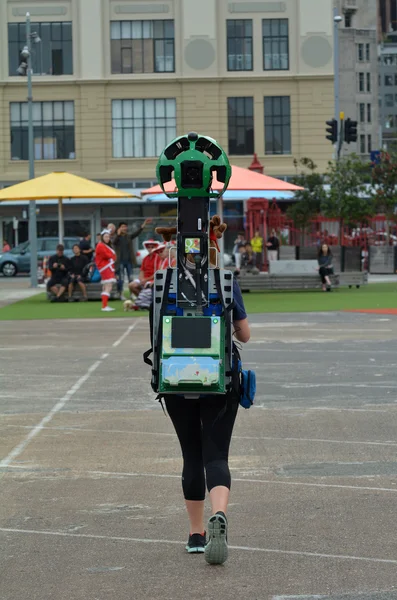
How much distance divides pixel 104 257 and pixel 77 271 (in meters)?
2.70

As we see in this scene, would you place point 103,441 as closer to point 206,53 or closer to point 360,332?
point 360,332

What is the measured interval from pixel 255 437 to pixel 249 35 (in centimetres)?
5250

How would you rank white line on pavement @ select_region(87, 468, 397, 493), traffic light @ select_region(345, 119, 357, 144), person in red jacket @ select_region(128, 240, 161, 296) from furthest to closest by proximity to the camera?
traffic light @ select_region(345, 119, 357, 144) → person in red jacket @ select_region(128, 240, 161, 296) → white line on pavement @ select_region(87, 468, 397, 493)

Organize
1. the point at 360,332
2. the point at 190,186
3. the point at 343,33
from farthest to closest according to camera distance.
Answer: the point at 343,33 → the point at 360,332 → the point at 190,186

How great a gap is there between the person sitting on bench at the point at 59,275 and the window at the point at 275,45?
104 feet

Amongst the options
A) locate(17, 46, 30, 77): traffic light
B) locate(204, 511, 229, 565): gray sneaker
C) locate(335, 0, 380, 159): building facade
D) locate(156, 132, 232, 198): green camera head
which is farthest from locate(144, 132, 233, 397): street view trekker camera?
locate(335, 0, 380, 159): building facade

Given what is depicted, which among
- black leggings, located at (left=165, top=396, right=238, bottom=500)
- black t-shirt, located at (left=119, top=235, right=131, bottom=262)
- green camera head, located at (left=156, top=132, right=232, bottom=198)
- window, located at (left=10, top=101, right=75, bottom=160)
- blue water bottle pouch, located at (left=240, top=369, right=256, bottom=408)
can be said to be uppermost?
window, located at (left=10, top=101, right=75, bottom=160)

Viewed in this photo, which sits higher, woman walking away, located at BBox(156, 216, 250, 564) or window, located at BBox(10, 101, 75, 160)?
window, located at BBox(10, 101, 75, 160)

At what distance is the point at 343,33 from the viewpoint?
115562 mm

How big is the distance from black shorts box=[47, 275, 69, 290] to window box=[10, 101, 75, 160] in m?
30.6

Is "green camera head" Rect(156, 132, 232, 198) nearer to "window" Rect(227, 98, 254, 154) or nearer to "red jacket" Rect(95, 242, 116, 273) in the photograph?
"red jacket" Rect(95, 242, 116, 273)

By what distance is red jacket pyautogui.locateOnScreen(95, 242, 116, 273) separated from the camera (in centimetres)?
2898

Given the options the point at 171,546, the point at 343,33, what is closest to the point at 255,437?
the point at 171,546

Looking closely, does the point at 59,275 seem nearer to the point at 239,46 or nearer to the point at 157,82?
the point at 157,82
